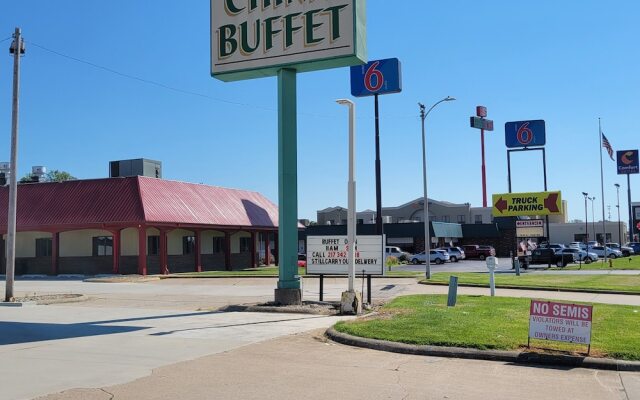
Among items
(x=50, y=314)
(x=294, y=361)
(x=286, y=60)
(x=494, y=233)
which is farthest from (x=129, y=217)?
(x=494, y=233)

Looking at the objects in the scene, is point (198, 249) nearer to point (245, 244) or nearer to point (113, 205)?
point (113, 205)

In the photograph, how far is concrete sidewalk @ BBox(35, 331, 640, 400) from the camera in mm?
7496

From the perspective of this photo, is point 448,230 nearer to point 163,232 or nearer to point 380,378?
point 163,232

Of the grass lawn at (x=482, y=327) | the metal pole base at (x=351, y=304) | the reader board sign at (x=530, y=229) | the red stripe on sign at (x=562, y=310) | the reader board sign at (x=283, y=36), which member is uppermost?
the reader board sign at (x=283, y=36)

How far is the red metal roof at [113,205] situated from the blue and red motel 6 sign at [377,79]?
1314 cm

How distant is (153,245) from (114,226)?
11.1 feet

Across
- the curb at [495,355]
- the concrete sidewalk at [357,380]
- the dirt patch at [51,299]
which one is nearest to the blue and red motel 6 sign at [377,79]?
the dirt patch at [51,299]

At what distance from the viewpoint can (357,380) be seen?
8328 mm

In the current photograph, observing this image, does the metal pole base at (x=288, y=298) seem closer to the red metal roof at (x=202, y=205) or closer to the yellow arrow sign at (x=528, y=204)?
the red metal roof at (x=202, y=205)

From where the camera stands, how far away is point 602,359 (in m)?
9.21

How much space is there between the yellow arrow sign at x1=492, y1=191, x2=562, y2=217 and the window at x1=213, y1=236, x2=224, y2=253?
2341cm

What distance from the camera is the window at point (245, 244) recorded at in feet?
158

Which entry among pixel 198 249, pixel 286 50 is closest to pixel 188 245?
pixel 198 249

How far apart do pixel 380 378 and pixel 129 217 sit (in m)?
29.4
